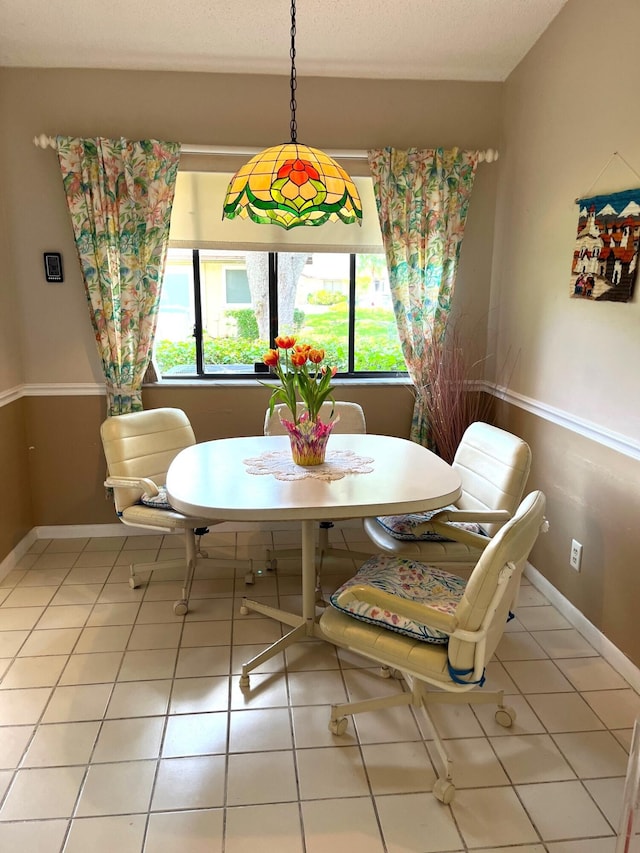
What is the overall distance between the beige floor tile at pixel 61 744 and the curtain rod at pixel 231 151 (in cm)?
279

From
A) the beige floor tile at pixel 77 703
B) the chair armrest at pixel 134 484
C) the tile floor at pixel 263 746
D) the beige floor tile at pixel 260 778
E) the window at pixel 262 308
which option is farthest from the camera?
the window at pixel 262 308

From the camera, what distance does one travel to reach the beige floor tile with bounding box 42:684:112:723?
2207mm

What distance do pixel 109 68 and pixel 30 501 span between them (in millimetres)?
2456

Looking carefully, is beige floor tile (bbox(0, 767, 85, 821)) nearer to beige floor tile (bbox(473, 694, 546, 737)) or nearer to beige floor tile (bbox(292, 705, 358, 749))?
beige floor tile (bbox(292, 705, 358, 749))

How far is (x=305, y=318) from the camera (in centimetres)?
385

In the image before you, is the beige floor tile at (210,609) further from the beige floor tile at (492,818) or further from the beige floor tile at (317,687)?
the beige floor tile at (492,818)

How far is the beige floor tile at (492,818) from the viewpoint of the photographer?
1735mm

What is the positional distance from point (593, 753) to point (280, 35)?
3388 millimetres

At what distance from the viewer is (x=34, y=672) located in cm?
246

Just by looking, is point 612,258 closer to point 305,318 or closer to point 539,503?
point 539,503

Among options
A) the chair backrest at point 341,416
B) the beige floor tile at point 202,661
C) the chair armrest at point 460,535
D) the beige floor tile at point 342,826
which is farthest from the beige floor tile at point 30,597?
the chair armrest at point 460,535

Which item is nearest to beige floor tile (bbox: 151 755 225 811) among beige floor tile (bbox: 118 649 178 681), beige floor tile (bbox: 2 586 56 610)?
beige floor tile (bbox: 118 649 178 681)

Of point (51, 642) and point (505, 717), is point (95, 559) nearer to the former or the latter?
point (51, 642)

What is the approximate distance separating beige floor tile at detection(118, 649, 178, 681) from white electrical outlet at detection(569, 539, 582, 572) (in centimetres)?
180
